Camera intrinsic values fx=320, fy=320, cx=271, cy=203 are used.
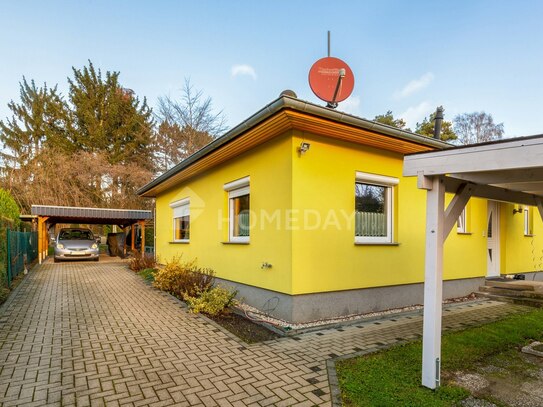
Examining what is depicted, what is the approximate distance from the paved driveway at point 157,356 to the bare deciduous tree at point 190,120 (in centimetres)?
1684

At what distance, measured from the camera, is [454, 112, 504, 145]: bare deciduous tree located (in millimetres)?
30969

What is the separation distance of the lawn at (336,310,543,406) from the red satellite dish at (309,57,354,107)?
4.60 metres

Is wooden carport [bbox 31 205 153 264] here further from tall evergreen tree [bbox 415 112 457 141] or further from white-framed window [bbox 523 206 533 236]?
tall evergreen tree [bbox 415 112 457 141]

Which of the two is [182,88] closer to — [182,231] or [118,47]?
[118,47]

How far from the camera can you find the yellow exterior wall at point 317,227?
5.49 meters

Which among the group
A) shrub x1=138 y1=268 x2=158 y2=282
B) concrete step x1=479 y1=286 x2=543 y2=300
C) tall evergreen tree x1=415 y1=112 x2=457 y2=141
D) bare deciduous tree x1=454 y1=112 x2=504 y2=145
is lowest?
shrub x1=138 y1=268 x2=158 y2=282

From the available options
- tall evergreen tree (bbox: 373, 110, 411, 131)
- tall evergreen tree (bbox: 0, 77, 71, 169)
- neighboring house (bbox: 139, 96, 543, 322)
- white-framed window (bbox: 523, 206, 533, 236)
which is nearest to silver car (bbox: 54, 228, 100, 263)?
neighboring house (bbox: 139, 96, 543, 322)

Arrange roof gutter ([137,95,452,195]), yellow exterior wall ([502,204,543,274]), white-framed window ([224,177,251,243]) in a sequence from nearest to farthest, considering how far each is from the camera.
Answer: roof gutter ([137,95,452,195]) → white-framed window ([224,177,251,243]) → yellow exterior wall ([502,204,543,274])

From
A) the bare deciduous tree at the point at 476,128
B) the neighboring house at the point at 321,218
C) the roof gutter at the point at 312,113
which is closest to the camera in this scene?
the roof gutter at the point at 312,113

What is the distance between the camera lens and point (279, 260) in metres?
5.68

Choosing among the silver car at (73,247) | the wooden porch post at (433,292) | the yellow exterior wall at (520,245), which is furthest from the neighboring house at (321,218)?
the silver car at (73,247)

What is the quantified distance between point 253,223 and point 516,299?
6516 millimetres

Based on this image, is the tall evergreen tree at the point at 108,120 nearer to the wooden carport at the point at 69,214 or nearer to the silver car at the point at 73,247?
the wooden carport at the point at 69,214

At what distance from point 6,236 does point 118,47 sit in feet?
27.4
